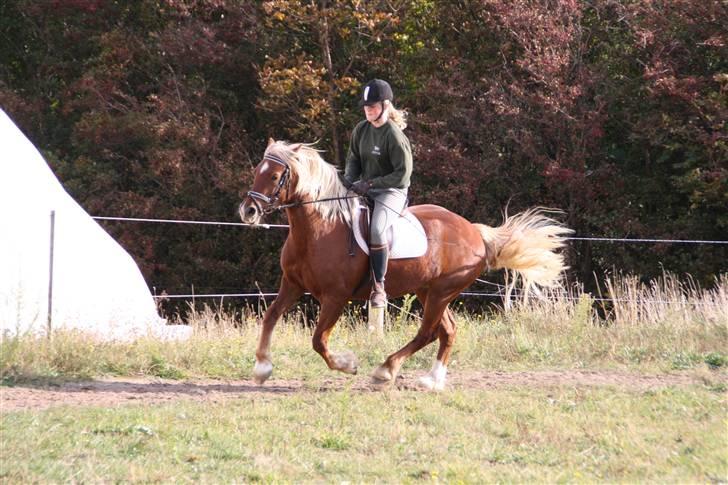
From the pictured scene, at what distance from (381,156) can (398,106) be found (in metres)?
13.7

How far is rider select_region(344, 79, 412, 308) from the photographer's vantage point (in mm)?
9156

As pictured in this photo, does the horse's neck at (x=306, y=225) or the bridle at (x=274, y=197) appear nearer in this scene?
the bridle at (x=274, y=197)

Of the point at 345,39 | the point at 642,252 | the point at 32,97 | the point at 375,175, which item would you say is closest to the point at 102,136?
the point at 32,97

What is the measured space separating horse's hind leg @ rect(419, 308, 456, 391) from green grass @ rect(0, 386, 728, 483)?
2.02 feet

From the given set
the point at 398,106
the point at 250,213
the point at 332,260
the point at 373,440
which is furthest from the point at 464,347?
the point at 398,106

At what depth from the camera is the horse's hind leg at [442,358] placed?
368 inches

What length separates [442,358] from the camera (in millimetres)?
9688

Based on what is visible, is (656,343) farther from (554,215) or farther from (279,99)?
(279,99)

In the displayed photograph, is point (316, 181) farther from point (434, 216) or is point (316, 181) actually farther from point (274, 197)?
point (434, 216)

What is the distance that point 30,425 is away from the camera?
23.0 feet

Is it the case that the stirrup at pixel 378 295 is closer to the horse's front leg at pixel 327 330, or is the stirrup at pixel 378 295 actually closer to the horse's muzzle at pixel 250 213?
the horse's front leg at pixel 327 330

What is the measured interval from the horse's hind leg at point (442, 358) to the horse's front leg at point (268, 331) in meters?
1.49

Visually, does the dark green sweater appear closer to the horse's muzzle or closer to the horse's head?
the horse's head

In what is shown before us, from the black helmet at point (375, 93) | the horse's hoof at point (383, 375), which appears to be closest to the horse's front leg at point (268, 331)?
the horse's hoof at point (383, 375)
